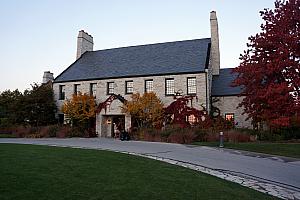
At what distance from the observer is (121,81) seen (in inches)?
1288

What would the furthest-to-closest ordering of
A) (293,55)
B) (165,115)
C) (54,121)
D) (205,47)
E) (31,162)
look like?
(54,121) < (205,47) < (165,115) < (293,55) < (31,162)

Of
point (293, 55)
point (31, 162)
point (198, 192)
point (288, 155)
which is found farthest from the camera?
point (293, 55)

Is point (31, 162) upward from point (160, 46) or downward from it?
downward

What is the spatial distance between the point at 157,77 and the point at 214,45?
7.34 meters

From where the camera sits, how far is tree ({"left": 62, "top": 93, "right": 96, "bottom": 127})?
31172mm

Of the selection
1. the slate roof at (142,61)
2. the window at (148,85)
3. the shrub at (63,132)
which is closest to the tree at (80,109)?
the shrub at (63,132)

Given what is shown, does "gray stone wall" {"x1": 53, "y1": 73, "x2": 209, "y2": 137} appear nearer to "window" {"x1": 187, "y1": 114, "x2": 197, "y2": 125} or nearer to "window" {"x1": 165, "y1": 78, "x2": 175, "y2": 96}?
"window" {"x1": 165, "y1": 78, "x2": 175, "y2": 96}

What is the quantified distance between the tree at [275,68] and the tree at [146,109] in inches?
336

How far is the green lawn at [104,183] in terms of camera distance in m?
6.50

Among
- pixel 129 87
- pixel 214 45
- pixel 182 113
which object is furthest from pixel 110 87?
pixel 214 45

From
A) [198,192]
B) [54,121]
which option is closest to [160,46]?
[54,121]

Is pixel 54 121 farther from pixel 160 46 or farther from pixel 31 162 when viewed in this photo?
pixel 31 162

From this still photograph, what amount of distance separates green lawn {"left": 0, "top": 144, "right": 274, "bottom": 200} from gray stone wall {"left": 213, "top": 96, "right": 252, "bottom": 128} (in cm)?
2043

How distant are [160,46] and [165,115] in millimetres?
10315
